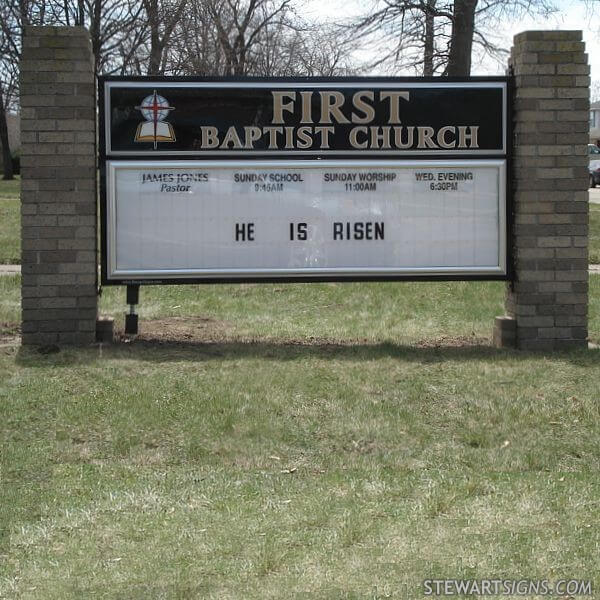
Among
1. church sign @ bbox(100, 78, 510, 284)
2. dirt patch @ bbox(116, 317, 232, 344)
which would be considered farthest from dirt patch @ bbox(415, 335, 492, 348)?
dirt patch @ bbox(116, 317, 232, 344)

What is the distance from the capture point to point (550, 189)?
9.12 metres

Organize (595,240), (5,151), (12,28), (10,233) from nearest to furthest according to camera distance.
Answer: (595,240)
(10,233)
(12,28)
(5,151)

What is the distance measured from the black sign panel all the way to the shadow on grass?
5.57 ft

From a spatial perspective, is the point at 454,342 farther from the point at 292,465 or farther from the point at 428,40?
the point at 428,40

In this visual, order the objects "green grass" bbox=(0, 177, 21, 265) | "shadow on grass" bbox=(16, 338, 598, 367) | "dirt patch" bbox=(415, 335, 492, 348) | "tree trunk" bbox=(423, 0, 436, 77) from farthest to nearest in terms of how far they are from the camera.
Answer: "tree trunk" bbox=(423, 0, 436, 77)
"green grass" bbox=(0, 177, 21, 265)
"dirt patch" bbox=(415, 335, 492, 348)
"shadow on grass" bbox=(16, 338, 598, 367)

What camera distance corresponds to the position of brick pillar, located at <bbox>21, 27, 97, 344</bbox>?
880 cm

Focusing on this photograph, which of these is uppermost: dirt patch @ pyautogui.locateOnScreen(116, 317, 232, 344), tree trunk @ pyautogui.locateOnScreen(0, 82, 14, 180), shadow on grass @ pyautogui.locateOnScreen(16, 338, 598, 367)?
tree trunk @ pyautogui.locateOnScreen(0, 82, 14, 180)

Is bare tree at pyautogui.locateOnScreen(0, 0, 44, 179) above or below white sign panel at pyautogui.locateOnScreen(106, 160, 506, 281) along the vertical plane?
above

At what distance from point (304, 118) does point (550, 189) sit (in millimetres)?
2276

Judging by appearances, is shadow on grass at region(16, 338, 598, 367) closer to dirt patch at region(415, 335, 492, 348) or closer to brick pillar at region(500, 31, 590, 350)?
dirt patch at region(415, 335, 492, 348)

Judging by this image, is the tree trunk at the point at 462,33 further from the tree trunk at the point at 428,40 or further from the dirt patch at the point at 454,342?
the dirt patch at the point at 454,342

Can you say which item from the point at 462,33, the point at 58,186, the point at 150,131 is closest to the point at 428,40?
the point at 462,33

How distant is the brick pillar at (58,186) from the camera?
8.80m

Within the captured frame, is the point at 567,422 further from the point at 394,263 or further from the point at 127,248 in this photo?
the point at 127,248
